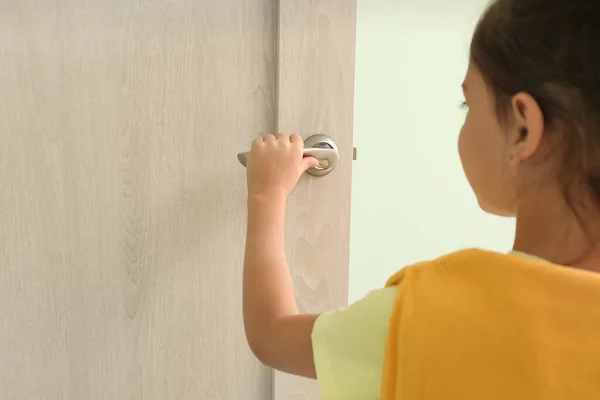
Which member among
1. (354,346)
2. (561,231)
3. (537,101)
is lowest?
(354,346)

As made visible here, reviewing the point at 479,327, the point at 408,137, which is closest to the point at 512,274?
the point at 479,327

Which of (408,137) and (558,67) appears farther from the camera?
(408,137)

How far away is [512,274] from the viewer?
54 centimetres

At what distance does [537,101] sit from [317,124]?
30cm

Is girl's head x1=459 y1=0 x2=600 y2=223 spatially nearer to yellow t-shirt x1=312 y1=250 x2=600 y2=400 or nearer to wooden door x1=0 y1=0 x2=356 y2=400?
yellow t-shirt x1=312 y1=250 x2=600 y2=400

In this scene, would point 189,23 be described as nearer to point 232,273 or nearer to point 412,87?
point 232,273

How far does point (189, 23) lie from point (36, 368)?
1.36 ft

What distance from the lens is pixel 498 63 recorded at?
1.90 feet

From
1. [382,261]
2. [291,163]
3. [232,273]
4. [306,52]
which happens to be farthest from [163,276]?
[382,261]

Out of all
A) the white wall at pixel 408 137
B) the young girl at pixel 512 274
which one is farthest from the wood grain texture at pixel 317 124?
the white wall at pixel 408 137

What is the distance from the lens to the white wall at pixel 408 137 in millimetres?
1111

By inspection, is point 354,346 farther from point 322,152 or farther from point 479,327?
point 322,152

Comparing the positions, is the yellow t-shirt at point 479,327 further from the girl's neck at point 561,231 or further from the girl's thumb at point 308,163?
the girl's thumb at point 308,163

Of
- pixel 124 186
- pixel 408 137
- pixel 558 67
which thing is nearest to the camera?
pixel 558 67
